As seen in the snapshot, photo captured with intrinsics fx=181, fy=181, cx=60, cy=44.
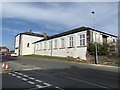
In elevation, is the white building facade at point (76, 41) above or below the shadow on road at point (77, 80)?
above

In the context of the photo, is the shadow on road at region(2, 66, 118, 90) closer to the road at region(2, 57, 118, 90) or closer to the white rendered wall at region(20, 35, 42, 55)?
the road at region(2, 57, 118, 90)

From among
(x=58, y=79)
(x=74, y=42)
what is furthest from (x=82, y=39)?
(x=58, y=79)

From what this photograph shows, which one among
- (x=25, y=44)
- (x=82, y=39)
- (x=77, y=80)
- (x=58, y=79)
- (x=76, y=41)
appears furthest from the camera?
(x=25, y=44)

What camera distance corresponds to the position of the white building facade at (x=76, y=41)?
35062mm

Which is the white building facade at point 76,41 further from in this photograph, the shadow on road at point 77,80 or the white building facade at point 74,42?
the shadow on road at point 77,80

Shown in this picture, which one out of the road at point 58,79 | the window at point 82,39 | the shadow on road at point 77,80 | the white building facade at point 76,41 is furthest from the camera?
the window at point 82,39

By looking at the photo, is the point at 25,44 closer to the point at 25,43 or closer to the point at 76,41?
the point at 25,43

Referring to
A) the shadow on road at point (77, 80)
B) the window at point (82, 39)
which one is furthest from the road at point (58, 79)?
the window at point (82, 39)

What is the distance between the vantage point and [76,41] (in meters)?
38.0

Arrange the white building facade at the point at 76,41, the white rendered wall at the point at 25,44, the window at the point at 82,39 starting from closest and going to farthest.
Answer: the white building facade at the point at 76,41
the window at the point at 82,39
the white rendered wall at the point at 25,44

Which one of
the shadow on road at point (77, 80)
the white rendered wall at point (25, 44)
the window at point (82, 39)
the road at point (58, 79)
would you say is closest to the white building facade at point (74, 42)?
the window at point (82, 39)

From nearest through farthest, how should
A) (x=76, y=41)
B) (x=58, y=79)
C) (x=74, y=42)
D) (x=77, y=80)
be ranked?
(x=77, y=80), (x=58, y=79), (x=76, y=41), (x=74, y=42)

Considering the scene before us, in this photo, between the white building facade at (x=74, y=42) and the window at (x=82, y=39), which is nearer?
the white building facade at (x=74, y=42)

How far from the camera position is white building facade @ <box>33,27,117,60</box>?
115ft
